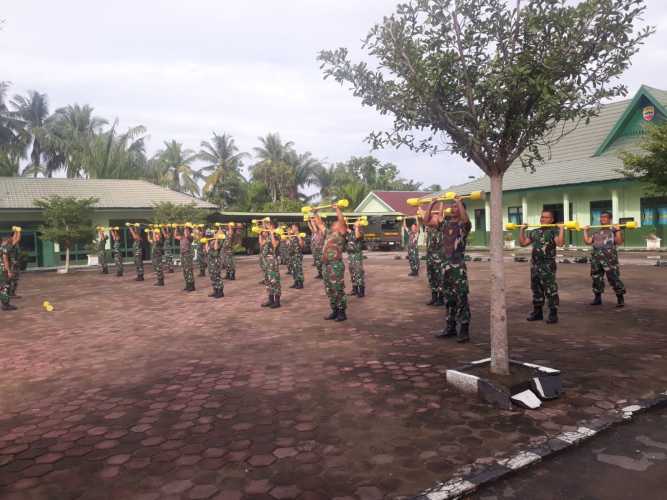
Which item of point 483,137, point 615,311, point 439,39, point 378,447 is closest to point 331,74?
point 439,39

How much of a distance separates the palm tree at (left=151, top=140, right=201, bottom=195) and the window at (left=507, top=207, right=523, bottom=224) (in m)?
24.1

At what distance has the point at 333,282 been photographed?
323 inches

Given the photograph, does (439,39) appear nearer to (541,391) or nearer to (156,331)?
(541,391)

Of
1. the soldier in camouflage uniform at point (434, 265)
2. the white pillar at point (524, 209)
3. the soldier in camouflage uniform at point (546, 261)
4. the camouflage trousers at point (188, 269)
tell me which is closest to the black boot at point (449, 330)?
the soldier in camouflage uniform at point (546, 261)

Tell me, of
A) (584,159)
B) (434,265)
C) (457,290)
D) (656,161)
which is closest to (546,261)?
(457,290)

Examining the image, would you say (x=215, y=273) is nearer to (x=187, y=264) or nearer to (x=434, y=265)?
(x=187, y=264)

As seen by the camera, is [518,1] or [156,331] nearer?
[518,1]

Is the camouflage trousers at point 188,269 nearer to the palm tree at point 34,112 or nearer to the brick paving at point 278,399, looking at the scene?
the brick paving at point 278,399

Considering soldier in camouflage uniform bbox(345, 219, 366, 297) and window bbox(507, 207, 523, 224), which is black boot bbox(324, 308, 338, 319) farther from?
window bbox(507, 207, 523, 224)

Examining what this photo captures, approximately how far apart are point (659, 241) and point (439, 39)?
20987 millimetres

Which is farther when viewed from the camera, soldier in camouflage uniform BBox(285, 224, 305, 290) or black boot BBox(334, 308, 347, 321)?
soldier in camouflage uniform BBox(285, 224, 305, 290)

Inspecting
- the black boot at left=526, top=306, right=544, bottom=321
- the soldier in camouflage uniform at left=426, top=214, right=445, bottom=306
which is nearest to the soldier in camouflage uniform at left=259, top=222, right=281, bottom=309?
the soldier in camouflage uniform at left=426, top=214, right=445, bottom=306

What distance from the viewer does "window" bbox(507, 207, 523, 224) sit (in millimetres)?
26516

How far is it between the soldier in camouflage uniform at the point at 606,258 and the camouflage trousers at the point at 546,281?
4.68 ft
